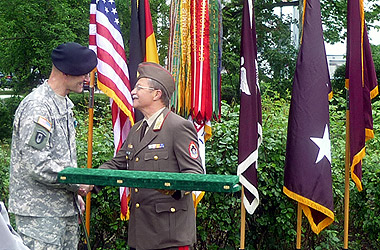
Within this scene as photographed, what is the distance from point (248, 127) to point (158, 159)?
51.6 inches

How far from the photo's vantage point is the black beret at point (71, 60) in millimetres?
3824

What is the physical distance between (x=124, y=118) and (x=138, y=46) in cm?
66

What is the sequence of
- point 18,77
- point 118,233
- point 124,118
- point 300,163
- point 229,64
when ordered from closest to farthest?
point 300,163 → point 124,118 → point 118,233 → point 229,64 → point 18,77

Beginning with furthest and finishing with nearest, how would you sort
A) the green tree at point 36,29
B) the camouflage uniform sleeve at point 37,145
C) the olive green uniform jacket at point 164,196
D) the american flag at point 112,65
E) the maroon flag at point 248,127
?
the green tree at point 36,29
the american flag at point 112,65
the maroon flag at point 248,127
the olive green uniform jacket at point 164,196
the camouflage uniform sleeve at point 37,145

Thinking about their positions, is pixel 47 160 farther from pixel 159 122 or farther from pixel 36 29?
pixel 36 29

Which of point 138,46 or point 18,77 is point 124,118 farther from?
point 18,77

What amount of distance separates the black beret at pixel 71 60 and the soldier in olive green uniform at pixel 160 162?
37 centimetres

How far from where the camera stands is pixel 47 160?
364 cm

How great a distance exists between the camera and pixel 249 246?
222 inches


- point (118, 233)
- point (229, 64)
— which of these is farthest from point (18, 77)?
point (118, 233)

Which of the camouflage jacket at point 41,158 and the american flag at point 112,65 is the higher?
the american flag at point 112,65

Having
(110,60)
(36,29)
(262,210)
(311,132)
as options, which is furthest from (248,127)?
(36,29)

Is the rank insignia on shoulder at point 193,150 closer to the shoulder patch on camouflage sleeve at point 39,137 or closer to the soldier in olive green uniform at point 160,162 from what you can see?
the soldier in olive green uniform at point 160,162

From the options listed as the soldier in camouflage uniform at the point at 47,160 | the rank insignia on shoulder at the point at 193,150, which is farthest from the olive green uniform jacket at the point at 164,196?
the soldier in camouflage uniform at the point at 47,160
